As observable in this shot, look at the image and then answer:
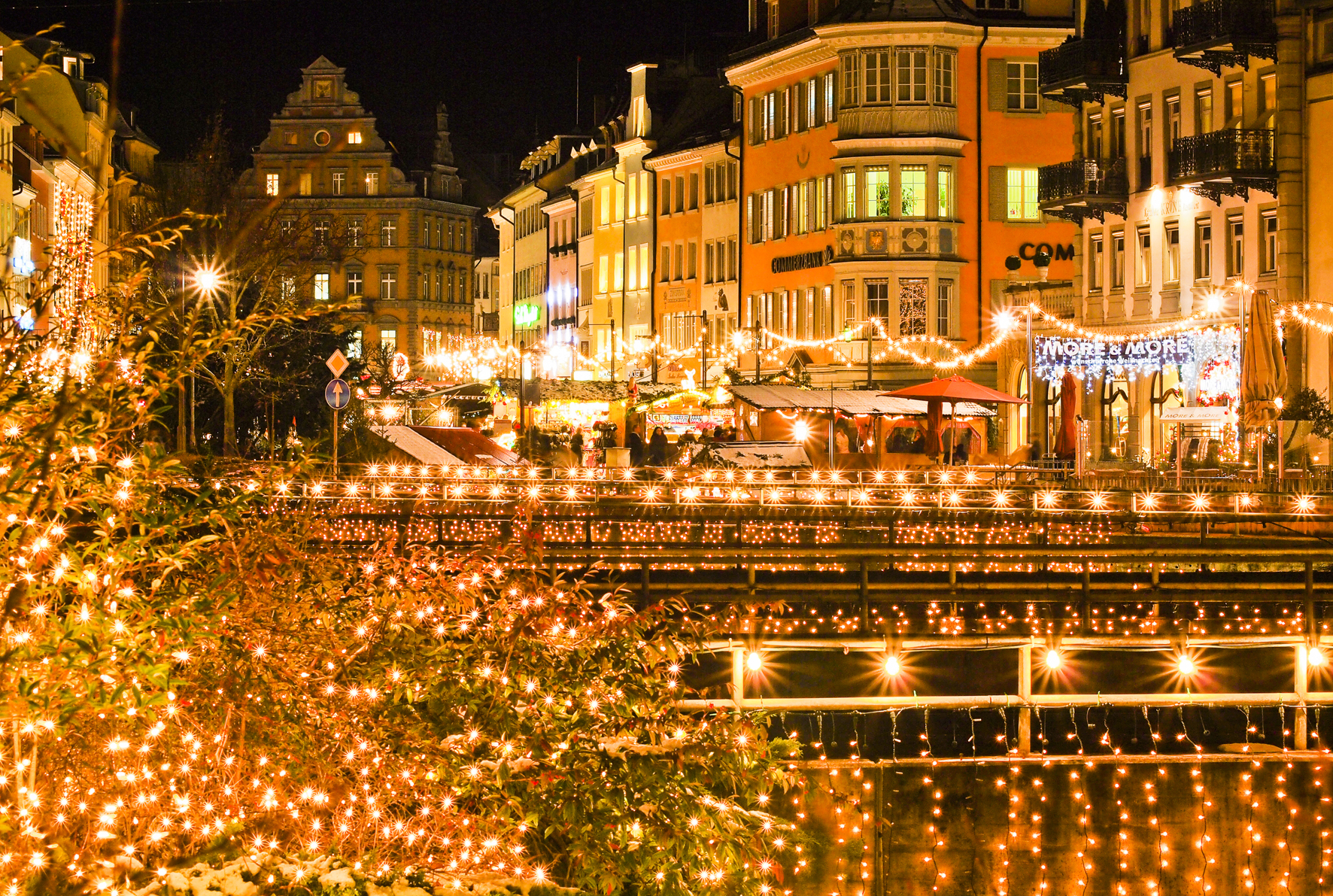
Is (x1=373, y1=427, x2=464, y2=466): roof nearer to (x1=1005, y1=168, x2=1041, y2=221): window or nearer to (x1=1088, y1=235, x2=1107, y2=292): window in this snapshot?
(x1=1088, y1=235, x2=1107, y2=292): window

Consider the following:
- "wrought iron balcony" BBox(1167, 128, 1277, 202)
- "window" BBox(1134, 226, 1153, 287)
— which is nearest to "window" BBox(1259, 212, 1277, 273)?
"wrought iron balcony" BBox(1167, 128, 1277, 202)

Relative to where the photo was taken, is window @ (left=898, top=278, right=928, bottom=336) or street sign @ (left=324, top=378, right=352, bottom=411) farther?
window @ (left=898, top=278, right=928, bottom=336)

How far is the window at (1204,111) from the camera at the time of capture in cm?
4169

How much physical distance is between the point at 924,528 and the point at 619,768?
631 inches

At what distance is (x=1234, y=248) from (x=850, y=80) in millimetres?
17628

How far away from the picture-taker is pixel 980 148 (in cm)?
5619

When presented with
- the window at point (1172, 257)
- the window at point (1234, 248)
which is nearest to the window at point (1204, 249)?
the window at point (1234, 248)

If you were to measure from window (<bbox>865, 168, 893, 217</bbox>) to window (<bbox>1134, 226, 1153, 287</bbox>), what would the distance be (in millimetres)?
11766

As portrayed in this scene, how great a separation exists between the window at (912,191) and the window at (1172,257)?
12.4m

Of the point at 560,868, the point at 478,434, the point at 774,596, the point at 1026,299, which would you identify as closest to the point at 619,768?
the point at 560,868

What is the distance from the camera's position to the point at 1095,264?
4838cm

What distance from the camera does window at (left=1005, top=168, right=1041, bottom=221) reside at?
5669 cm

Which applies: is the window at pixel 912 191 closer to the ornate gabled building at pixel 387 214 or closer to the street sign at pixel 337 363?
the street sign at pixel 337 363

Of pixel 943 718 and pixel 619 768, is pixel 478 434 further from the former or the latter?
pixel 619 768
